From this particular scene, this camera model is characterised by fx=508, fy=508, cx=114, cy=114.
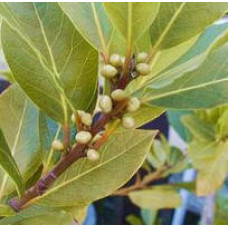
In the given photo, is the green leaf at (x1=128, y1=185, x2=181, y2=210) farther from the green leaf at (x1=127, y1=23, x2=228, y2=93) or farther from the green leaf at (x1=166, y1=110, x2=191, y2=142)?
the green leaf at (x1=127, y1=23, x2=228, y2=93)

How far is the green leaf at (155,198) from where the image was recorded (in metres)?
1.08

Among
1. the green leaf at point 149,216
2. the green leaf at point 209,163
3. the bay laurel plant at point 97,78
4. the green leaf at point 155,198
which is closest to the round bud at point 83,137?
the bay laurel plant at point 97,78

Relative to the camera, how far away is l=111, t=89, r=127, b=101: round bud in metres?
0.35

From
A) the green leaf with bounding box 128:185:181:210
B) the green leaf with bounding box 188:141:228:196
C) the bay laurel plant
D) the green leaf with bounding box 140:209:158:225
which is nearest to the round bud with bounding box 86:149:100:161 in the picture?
the bay laurel plant

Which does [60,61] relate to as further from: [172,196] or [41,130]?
[172,196]

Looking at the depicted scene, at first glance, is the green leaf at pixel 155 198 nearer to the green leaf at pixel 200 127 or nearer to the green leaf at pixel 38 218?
the green leaf at pixel 200 127

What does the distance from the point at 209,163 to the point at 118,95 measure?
2.04ft

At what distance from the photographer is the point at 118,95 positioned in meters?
0.35

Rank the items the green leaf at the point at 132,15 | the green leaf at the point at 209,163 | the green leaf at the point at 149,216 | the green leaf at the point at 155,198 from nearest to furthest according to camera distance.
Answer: the green leaf at the point at 132,15
the green leaf at the point at 209,163
the green leaf at the point at 155,198
the green leaf at the point at 149,216

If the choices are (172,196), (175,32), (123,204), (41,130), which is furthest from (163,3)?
(123,204)

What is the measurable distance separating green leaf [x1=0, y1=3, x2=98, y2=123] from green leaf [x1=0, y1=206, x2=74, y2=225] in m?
0.09

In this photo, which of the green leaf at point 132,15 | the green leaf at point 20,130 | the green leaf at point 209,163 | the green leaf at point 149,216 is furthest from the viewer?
the green leaf at point 149,216

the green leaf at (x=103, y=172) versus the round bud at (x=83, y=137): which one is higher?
the round bud at (x=83, y=137)

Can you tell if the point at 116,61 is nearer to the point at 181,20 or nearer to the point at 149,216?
the point at 181,20
